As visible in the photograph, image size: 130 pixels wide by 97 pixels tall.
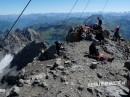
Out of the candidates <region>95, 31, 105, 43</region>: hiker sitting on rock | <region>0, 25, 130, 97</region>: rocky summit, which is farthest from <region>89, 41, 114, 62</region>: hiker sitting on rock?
<region>95, 31, 105, 43</region>: hiker sitting on rock

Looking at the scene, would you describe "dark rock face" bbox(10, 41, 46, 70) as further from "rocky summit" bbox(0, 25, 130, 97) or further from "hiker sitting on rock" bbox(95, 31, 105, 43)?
"rocky summit" bbox(0, 25, 130, 97)

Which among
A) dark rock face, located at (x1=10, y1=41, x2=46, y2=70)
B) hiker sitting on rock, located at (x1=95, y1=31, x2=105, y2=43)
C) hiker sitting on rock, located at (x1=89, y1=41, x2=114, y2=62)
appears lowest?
dark rock face, located at (x1=10, y1=41, x2=46, y2=70)

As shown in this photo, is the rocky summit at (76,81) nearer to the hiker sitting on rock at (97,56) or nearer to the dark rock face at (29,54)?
the hiker sitting on rock at (97,56)

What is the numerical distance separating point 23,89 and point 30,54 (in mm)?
117774

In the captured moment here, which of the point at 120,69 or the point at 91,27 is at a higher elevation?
the point at 91,27

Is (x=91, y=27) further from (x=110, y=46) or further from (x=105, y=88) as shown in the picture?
(x=105, y=88)

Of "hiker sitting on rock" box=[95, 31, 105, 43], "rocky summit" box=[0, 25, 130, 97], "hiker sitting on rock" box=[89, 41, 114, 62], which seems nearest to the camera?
"rocky summit" box=[0, 25, 130, 97]

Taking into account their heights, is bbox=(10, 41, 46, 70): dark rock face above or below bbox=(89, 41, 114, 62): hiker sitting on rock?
below

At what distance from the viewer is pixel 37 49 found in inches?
5290

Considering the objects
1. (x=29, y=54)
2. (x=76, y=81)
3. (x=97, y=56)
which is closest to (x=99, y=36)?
(x=97, y=56)

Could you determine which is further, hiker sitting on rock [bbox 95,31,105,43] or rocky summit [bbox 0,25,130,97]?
hiker sitting on rock [bbox 95,31,105,43]

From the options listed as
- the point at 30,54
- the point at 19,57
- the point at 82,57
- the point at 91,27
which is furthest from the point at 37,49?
the point at 82,57

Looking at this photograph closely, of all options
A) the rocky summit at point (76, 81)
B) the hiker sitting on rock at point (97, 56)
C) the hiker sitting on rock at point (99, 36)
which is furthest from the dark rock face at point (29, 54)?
the rocky summit at point (76, 81)

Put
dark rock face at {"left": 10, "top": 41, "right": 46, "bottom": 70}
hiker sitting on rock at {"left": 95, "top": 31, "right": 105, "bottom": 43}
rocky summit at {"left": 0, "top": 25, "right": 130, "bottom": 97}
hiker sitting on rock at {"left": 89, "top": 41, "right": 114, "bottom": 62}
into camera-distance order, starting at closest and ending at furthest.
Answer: rocky summit at {"left": 0, "top": 25, "right": 130, "bottom": 97} < hiker sitting on rock at {"left": 89, "top": 41, "right": 114, "bottom": 62} < hiker sitting on rock at {"left": 95, "top": 31, "right": 105, "bottom": 43} < dark rock face at {"left": 10, "top": 41, "right": 46, "bottom": 70}
